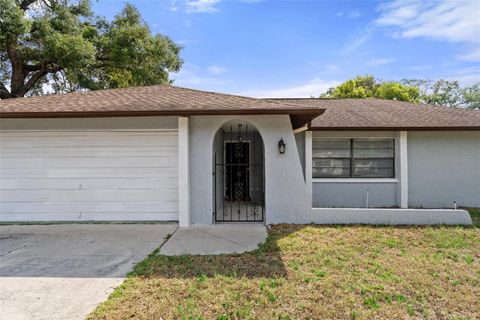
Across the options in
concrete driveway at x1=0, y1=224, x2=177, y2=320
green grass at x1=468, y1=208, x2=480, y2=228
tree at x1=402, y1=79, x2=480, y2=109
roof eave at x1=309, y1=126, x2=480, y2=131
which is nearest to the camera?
concrete driveway at x1=0, y1=224, x2=177, y2=320

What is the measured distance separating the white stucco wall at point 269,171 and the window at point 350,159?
3055 mm

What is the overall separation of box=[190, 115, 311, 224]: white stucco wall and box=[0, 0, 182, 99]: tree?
12.9 meters

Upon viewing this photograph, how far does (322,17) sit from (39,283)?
459 inches

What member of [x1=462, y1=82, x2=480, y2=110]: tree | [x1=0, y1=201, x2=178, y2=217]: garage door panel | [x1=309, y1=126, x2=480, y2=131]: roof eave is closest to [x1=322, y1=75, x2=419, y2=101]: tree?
[x1=462, y1=82, x2=480, y2=110]: tree

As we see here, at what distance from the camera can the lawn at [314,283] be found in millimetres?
3424

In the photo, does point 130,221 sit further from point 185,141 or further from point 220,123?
point 220,123

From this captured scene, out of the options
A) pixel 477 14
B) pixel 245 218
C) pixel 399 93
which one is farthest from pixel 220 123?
pixel 399 93

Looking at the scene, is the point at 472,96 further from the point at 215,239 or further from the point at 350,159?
the point at 215,239

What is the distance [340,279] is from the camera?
426 centimetres

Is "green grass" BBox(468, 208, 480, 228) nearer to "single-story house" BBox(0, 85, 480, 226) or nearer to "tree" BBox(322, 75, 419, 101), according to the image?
"single-story house" BBox(0, 85, 480, 226)

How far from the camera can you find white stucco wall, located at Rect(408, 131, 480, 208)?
32.1 feet

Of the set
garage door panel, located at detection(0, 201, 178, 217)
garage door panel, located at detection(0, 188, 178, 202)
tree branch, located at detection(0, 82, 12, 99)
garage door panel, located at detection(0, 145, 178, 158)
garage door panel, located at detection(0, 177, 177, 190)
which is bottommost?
garage door panel, located at detection(0, 201, 178, 217)

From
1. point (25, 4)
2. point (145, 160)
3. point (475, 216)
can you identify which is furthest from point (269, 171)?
point (25, 4)

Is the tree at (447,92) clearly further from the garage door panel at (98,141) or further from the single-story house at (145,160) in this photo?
the garage door panel at (98,141)
